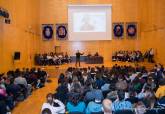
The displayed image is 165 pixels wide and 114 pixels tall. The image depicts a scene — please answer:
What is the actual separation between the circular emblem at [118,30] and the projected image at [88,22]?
1.12m

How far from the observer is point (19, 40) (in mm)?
22438

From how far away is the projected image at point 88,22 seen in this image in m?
30.6

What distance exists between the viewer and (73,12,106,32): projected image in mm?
30562

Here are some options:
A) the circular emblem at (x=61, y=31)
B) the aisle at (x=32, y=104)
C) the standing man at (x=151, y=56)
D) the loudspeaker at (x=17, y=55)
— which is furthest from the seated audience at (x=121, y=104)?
the circular emblem at (x=61, y=31)

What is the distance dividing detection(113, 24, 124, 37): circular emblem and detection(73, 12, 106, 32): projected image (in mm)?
1116

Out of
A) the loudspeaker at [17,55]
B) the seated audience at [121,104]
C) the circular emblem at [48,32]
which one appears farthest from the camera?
the circular emblem at [48,32]

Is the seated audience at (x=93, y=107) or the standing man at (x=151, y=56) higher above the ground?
the standing man at (x=151, y=56)

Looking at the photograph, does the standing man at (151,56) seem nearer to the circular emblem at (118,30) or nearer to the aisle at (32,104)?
the circular emblem at (118,30)

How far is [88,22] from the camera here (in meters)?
30.6

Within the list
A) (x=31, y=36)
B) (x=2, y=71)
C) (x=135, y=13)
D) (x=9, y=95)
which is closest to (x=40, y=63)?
(x=31, y=36)

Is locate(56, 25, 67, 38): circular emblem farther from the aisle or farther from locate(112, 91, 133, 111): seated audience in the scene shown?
locate(112, 91, 133, 111): seated audience

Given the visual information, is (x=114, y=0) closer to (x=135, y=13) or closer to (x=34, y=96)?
(x=135, y=13)

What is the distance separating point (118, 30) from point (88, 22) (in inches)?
117

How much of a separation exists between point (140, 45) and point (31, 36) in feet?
34.6
